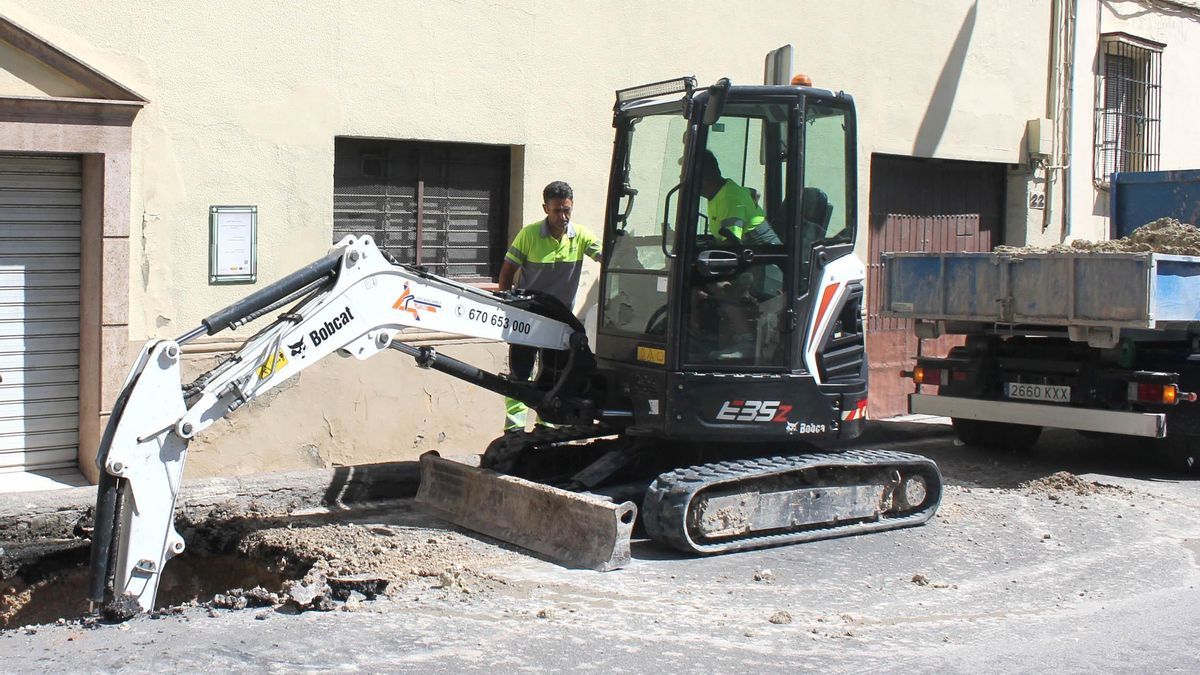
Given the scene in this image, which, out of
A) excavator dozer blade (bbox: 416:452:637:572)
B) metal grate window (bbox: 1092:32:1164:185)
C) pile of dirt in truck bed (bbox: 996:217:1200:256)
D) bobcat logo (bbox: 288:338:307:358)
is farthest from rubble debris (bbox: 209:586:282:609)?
metal grate window (bbox: 1092:32:1164:185)

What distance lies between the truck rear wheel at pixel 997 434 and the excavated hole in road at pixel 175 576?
19.6 ft

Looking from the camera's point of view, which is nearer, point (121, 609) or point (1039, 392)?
point (121, 609)

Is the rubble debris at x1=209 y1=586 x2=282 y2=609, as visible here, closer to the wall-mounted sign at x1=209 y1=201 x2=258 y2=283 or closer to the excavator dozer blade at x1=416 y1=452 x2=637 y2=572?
the excavator dozer blade at x1=416 y1=452 x2=637 y2=572

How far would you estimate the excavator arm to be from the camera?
5738 mm

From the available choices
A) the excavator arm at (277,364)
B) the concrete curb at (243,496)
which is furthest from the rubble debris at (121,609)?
the concrete curb at (243,496)

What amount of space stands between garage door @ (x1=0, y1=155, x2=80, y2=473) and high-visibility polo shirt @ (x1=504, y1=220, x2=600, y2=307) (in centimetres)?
283

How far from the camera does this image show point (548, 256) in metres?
8.73

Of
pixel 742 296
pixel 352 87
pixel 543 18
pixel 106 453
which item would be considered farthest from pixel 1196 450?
pixel 106 453

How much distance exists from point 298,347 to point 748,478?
2.51m

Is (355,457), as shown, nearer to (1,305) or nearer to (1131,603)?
(1,305)

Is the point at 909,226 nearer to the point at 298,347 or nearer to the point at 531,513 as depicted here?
the point at 531,513

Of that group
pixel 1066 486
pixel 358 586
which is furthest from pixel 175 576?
pixel 1066 486

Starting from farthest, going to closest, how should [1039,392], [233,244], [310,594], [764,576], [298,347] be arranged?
[1039,392]
[233,244]
[764,576]
[298,347]
[310,594]

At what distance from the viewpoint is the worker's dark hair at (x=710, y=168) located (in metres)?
7.30
